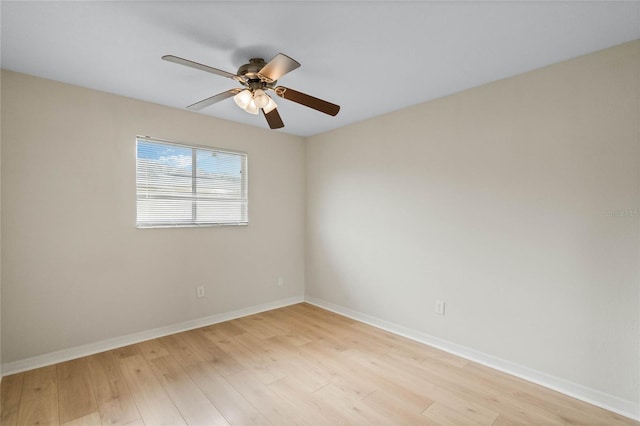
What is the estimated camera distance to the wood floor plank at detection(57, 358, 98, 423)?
1.90 m

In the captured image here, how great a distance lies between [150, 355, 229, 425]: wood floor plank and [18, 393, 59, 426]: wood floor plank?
24.0 inches

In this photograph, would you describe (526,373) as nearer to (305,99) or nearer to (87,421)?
(305,99)

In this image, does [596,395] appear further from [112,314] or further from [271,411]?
[112,314]

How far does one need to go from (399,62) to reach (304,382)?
2531mm

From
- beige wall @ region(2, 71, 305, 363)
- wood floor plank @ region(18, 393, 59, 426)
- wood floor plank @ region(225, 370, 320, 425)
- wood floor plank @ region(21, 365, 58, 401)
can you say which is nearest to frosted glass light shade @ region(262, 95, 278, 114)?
beige wall @ region(2, 71, 305, 363)

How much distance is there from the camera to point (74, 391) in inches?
82.7

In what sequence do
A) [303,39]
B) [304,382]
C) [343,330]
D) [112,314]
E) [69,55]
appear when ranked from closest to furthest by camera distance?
1. [303,39]
2. [69,55]
3. [304,382]
4. [112,314]
5. [343,330]

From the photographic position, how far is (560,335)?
7.02 ft

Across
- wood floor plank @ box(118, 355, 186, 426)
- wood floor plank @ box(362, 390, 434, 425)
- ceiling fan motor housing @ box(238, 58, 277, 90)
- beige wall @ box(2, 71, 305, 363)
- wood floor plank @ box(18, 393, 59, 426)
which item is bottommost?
wood floor plank @ box(362, 390, 434, 425)

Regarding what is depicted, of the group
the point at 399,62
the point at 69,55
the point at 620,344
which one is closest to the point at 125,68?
the point at 69,55

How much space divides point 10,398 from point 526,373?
375 cm

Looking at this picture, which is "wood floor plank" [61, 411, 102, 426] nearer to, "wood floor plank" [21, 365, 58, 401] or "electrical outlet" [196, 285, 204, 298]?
"wood floor plank" [21, 365, 58, 401]

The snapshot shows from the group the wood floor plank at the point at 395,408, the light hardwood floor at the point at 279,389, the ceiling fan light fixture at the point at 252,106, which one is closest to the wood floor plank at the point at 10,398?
the light hardwood floor at the point at 279,389

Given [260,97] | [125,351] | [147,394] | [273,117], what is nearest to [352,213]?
[273,117]
